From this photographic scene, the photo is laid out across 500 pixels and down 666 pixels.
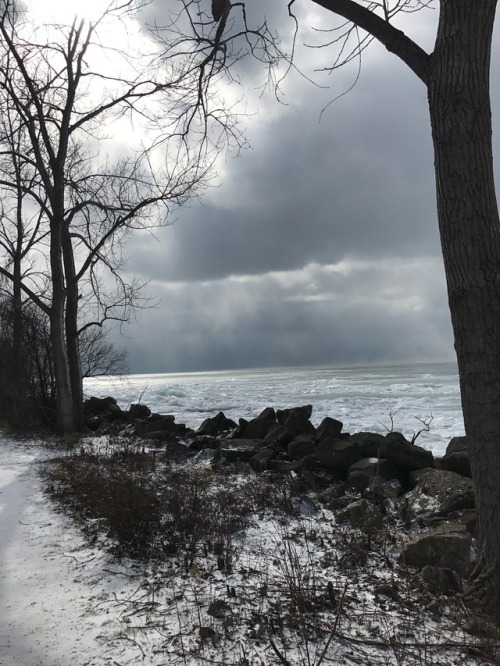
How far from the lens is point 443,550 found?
13.9 feet

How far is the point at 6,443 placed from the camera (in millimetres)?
12172

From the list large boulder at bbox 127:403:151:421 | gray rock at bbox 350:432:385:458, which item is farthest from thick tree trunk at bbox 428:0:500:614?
large boulder at bbox 127:403:151:421

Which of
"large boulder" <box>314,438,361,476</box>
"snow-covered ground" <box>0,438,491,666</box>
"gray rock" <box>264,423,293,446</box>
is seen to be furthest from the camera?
"gray rock" <box>264,423,293,446</box>

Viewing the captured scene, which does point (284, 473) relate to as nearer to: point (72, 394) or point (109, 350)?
point (72, 394)

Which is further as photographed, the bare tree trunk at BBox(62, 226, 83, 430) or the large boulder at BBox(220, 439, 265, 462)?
the bare tree trunk at BBox(62, 226, 83, 430)

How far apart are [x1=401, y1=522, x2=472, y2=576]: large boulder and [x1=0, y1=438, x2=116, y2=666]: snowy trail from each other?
278 cm

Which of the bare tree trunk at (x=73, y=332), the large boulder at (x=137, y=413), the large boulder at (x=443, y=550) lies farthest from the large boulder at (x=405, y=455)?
the large boulder at (x=137, y=413)

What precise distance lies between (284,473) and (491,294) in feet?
21.1

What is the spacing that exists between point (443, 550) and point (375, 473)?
375 centimetres

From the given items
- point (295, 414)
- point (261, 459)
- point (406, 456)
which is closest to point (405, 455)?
point (406, 456)

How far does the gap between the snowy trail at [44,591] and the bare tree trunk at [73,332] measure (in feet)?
27.2

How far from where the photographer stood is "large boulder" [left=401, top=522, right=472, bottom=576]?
163 inches

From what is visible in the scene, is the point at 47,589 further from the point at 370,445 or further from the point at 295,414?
the point at 295,414

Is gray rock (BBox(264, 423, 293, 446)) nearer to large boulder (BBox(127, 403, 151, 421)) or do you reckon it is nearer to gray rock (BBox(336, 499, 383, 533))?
gray rock (BBox(336, 499, 383, 533))
